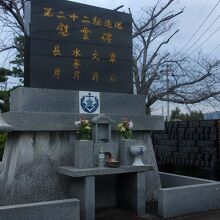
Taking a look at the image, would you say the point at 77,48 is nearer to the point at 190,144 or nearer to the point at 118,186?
the point at 118,186

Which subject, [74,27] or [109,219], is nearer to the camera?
[109,219]

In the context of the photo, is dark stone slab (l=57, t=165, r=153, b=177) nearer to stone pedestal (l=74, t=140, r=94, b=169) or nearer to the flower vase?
stone pedestal (l=74, t=140, r=94, b=169)

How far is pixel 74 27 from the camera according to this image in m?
8.19

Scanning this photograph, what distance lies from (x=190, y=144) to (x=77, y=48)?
18.7ft

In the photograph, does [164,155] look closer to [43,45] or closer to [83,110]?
[83,110]

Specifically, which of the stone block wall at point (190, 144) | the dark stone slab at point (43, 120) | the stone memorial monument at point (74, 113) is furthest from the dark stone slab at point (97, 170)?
the stone block wall at point (190, 144)

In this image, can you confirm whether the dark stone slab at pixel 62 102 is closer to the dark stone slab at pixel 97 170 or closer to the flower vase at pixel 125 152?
the flower vase at pixel 125 152

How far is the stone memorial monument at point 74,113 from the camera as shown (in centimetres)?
703

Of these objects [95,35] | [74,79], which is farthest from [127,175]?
[95,35]

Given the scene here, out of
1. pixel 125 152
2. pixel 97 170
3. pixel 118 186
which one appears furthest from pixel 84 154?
pixel 118 186

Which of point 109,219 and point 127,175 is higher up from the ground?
point 127,175

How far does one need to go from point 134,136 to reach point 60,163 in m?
A: 2.03

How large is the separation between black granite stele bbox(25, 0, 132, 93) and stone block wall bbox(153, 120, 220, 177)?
3.74m

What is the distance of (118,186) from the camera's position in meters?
8.13
